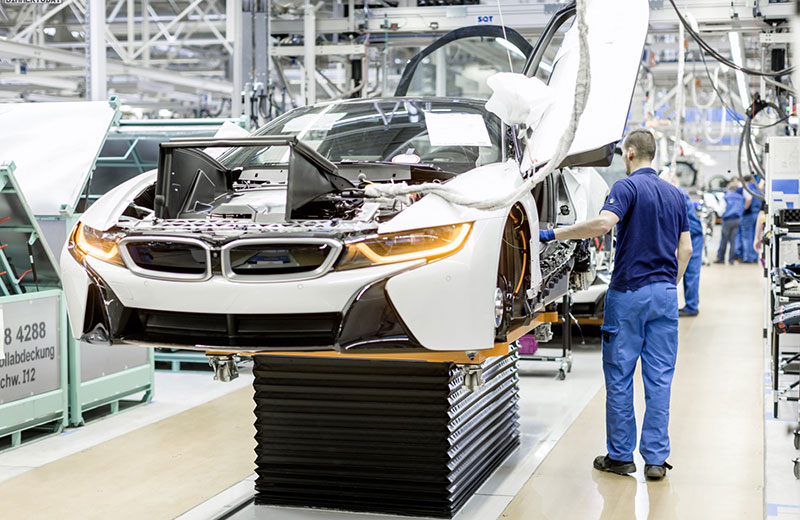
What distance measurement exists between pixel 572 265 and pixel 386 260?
2.09 meters

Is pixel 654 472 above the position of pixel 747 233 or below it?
below

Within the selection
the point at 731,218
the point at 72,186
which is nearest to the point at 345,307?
the point at 72,186

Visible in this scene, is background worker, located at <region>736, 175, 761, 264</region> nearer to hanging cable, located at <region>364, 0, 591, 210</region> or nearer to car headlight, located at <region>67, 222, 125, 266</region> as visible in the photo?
hanging cable, located at <region>364, 0, 591, 210</region>

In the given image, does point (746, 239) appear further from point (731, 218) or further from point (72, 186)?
point (72, 186)

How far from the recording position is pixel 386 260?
271 cm

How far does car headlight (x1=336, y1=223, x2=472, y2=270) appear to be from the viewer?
271cm

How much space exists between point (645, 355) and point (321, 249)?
203 centimetres

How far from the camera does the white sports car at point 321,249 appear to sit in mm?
2703

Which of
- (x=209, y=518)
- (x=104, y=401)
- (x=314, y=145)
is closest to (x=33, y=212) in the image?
(x=104, y=401)

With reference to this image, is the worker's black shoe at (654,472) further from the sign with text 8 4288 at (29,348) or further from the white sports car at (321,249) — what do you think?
the sign with text 8 4288 at (29,348)

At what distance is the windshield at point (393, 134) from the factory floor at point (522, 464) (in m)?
1.46

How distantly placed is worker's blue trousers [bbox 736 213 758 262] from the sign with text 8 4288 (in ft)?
48.1

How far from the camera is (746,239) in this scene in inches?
689

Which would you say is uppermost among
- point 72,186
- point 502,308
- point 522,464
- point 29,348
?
point 72,186
